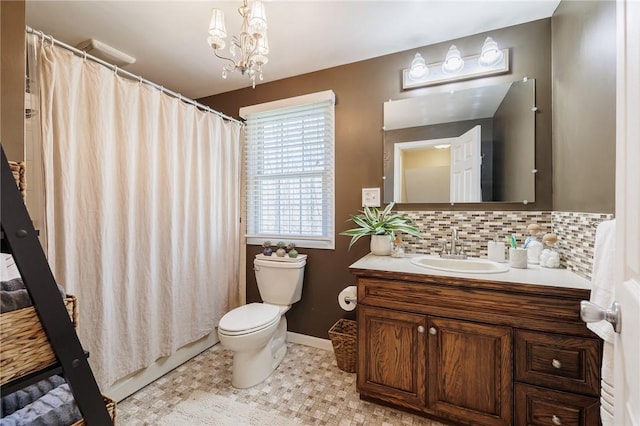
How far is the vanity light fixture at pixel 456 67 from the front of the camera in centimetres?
171

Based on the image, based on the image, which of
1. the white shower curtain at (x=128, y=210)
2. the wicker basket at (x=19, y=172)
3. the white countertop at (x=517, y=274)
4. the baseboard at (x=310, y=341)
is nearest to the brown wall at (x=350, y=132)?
the baseboard at (x=310, y=341)

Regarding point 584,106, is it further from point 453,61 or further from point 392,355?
point 392,355

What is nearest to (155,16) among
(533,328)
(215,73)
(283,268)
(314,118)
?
(215,73)

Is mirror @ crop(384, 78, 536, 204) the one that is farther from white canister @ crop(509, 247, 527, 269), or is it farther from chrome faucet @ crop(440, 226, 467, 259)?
white canister @ crop(509, 247, 527, 269)

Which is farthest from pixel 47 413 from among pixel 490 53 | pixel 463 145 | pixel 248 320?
pixel 490 53

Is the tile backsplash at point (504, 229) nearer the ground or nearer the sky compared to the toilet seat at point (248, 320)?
nearer the sky

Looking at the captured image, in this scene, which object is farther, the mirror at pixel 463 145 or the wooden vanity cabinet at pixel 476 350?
the mirror at pixel 463 145

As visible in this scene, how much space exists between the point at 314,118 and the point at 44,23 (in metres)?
1.81

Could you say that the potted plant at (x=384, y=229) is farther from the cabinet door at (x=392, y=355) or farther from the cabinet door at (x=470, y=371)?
the cabinet door at (x=470, y=371)

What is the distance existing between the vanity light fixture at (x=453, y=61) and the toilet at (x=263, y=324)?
1758mm

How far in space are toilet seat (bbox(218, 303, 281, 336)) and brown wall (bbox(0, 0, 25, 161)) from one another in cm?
128

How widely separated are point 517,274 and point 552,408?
58cm

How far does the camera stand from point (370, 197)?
2.07m

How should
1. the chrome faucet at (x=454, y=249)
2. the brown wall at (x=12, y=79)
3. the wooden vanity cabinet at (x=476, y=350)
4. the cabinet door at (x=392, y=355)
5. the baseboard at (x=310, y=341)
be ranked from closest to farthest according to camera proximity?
1. the brown wall at (x=12, y=79)
2. the wooden vanity cabinet at (x=476, y=350)
3. the cabinet door at (x=392, y=355)
4. the chrome faucet at (x=454, y=249)
5. the baseboard at (x=310, y=341)
